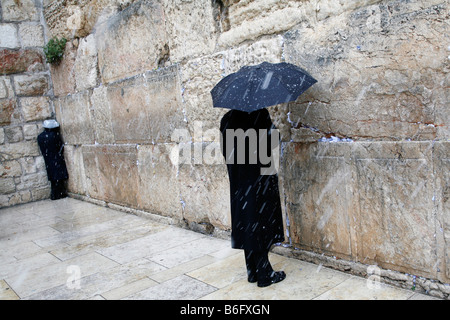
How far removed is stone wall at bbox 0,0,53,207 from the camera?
6.93 meters

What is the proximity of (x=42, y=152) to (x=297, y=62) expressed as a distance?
570cm

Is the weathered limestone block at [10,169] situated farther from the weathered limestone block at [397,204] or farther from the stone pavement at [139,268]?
the weathered limestone block at [397,204]

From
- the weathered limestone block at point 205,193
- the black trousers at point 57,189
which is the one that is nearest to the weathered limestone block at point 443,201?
the weathered limestone block at point 205,193

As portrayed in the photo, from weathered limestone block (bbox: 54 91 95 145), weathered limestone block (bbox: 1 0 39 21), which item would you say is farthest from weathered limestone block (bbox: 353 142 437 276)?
weathered limestone block (bbox: 1 0 39 21)

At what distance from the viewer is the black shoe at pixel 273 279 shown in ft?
9.07

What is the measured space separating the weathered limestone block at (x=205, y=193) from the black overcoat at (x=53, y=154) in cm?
370

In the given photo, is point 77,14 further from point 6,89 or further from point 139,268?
point 139,268

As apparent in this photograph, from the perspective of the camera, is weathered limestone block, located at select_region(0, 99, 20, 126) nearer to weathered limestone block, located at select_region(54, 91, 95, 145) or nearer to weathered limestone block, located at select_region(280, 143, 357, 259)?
weathered limestone block, located at select_region(54, 91, 95, 145)

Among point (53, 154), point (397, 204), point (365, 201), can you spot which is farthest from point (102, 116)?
point (397, 204)

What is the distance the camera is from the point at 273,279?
280cm

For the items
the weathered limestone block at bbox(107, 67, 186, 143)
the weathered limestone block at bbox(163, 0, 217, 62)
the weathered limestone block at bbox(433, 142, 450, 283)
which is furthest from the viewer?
the weathered limestone block at bbox(107, 67, 186, 143)

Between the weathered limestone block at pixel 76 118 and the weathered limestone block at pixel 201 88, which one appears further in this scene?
the weathered limestone block at pixel 76 118
